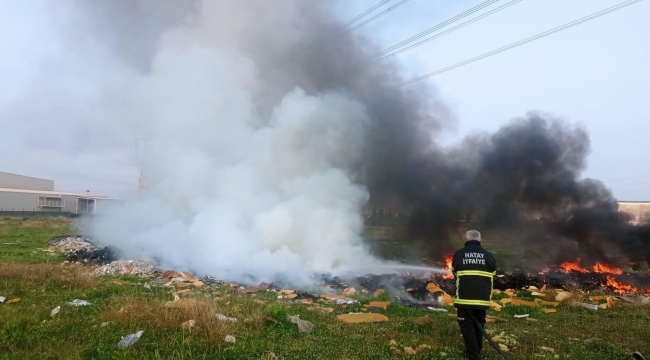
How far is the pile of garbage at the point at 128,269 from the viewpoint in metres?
15.1

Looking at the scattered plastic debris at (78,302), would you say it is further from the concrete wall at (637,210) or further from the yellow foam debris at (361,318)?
the concrete wall at (637,210)

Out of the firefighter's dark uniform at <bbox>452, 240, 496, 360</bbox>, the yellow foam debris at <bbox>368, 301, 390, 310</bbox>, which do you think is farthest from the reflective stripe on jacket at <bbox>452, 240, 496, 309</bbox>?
the yellow foam debris at <bbox>368, 301, 390, 310</bbox>

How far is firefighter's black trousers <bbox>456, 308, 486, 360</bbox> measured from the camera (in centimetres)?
597

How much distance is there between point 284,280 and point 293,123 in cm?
823

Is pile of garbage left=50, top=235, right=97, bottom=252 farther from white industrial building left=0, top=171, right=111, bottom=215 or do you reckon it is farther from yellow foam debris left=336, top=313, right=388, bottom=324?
white industrial building left=0, top=171, right=111, bottom=215

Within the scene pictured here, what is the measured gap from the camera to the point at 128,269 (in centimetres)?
→ 1545

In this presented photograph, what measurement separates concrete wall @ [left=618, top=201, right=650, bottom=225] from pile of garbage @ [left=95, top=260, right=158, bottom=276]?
23235mm

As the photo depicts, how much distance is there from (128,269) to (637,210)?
26367 millimetres

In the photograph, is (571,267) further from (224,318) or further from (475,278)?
(224,318)

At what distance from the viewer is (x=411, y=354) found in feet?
20.3

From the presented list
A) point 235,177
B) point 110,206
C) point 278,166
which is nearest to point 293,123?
point 278,166

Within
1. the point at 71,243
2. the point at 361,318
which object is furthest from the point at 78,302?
the point at 71,243

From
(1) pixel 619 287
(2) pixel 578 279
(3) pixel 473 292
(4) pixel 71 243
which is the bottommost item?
(1) pixel 619 287

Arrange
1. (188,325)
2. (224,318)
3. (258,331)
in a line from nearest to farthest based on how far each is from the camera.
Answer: (188,325) → (258,331) → (224,318)
